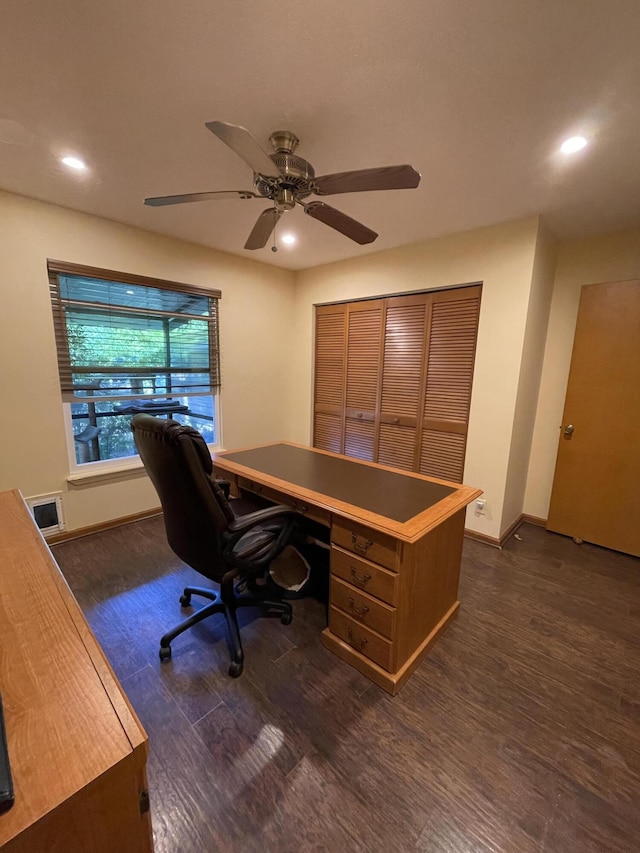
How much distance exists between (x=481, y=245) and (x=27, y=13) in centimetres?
266

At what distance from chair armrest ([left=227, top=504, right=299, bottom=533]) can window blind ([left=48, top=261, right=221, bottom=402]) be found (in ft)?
6.64

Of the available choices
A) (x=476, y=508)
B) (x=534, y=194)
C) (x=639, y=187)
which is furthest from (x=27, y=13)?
(x=476, y=508)

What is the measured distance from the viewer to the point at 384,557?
1.42 meters

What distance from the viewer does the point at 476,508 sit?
9.37 ft

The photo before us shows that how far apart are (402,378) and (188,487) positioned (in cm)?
237

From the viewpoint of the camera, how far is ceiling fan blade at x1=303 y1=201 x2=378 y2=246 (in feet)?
5.38

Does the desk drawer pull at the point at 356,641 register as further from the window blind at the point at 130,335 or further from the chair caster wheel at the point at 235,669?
the window blind at the point at 130,335

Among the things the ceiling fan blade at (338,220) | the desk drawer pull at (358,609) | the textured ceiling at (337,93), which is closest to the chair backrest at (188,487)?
the desk drawer pull at (358,609)

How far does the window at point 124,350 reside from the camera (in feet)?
8.52

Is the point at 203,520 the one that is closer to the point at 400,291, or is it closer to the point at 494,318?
the point at 494,318

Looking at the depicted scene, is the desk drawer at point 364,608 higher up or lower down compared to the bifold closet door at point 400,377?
lower down

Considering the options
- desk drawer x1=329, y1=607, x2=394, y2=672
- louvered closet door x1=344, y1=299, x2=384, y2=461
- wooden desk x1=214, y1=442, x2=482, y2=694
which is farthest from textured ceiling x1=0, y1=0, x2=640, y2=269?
desk drawer x1=329, y1=607, x2=394, y2=672

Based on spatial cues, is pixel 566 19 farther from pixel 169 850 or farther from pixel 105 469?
pixel 105 469

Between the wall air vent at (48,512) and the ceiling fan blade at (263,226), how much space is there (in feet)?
7.76
